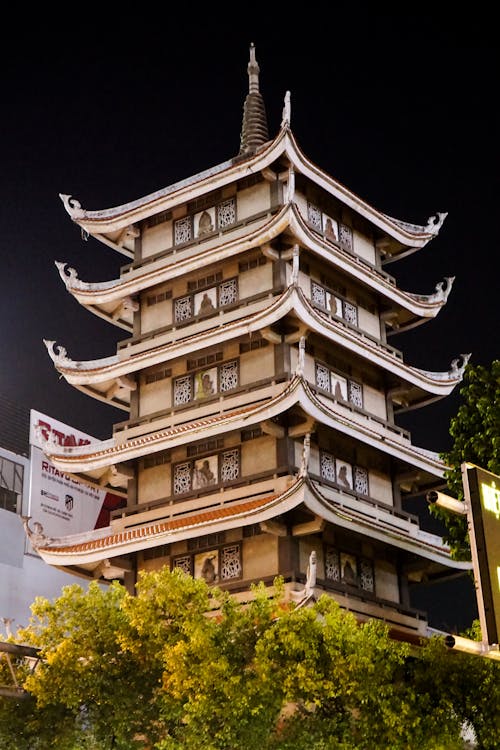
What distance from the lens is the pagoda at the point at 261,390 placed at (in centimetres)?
3544

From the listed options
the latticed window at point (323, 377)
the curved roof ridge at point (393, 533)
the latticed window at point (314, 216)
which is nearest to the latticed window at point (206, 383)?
the latticed window at point (323, 377)

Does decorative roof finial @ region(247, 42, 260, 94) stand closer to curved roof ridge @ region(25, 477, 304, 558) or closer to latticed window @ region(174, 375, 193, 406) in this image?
latticed window @ region(174, 375, 193, 406)

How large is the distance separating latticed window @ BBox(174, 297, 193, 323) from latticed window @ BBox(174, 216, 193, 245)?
7.82 feet

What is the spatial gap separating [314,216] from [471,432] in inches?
553

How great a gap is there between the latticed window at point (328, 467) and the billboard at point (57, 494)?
2614 cm

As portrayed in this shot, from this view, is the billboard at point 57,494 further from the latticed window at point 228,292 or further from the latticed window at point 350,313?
the latticed window at point 350,313

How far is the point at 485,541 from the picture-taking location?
12.7 meters

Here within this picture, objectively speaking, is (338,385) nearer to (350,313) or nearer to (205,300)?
(350,313)

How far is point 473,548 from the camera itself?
41.7ft

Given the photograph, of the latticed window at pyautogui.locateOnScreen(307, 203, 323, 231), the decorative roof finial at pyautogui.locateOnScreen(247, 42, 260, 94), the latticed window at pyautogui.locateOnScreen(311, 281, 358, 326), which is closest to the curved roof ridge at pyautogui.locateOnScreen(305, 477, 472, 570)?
the latticed window at pyautogui.locateOnScreen(311, 281, 358, 326)

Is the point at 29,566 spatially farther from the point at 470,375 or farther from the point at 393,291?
the point at 470,375

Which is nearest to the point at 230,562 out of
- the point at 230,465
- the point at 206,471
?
the point at 230,465

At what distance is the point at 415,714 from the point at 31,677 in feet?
30.6

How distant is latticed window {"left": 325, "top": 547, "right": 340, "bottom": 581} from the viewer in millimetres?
35438
